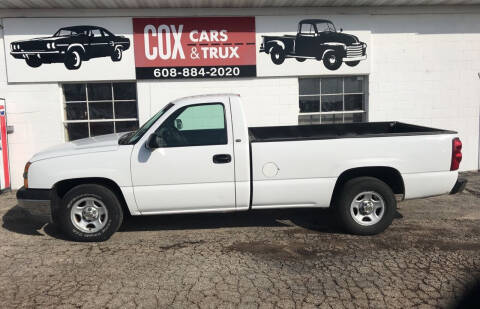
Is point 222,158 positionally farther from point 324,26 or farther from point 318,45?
point 324,26

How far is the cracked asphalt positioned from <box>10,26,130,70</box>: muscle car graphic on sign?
3684 millimetres

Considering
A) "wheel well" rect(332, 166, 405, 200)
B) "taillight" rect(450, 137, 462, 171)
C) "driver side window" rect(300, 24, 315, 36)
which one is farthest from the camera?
"driver side window" rect(300, 24, 315, 36)

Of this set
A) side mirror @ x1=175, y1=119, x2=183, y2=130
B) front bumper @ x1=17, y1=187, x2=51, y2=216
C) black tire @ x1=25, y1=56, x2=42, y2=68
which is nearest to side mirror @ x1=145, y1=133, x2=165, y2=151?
side mirror @ x1=175, y1=119, x2=183, y2=130

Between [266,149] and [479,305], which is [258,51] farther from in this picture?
[479,305]

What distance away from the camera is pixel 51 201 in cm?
514

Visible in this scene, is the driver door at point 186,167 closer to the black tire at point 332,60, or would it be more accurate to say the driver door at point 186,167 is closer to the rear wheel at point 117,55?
the rear wheel at point 117,55

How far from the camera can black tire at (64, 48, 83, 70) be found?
848 cm

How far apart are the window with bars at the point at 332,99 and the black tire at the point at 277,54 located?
0.67 metres

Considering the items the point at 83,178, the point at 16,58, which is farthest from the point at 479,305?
the point at 16,58

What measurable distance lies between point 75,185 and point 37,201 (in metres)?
0.48

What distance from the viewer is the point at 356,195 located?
5.37 m

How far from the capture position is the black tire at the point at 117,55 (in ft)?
28.0

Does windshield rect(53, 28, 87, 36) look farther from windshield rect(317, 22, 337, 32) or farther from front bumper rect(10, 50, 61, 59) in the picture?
windshield rect(317, 22, 337, 32)

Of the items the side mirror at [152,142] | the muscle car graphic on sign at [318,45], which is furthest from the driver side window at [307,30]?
the side mirror at [152,142]
